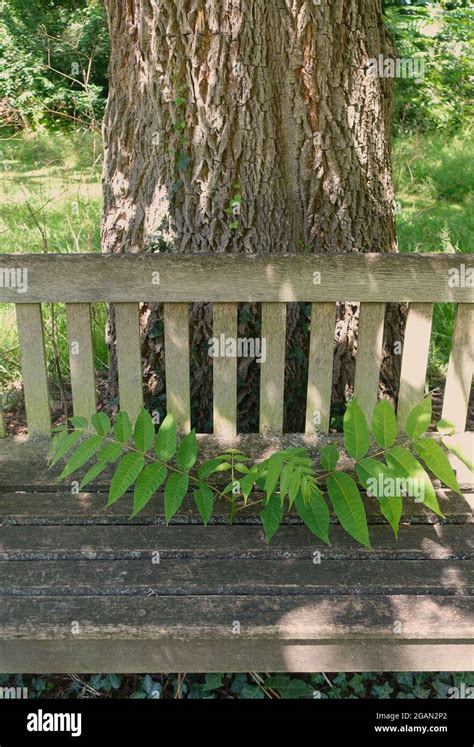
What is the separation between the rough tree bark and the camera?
282 centimetres

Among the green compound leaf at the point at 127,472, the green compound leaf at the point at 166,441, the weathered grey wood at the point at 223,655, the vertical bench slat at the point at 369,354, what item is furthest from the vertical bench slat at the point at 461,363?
the green compound leaf at the point at 127,472

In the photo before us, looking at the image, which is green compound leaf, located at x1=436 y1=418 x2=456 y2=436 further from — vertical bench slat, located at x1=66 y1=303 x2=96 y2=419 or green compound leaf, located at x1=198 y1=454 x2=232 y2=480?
vertical bench slat, located at x1=66 y1=303 x2=96 y2=419

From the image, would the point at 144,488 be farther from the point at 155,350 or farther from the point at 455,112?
the point at 455,112

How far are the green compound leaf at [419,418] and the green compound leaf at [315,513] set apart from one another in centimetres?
42

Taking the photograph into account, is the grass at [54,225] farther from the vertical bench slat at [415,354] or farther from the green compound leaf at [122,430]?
the vertical bench slat at [415,354]

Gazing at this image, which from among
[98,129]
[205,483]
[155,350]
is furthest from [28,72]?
[205,483]

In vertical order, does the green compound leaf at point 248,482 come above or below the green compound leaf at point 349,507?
above

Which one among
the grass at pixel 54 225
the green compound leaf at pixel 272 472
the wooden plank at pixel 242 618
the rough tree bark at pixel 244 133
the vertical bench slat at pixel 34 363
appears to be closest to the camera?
Answer: the wooden plank at pixel 242 618

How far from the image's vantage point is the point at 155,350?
10.9 feet

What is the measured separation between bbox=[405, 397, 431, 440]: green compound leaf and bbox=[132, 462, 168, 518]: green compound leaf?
88cm

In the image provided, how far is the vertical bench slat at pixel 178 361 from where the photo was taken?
271 cm

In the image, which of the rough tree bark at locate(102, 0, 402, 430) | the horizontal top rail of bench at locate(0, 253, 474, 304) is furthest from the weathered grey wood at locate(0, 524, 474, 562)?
the rough tree bark at locate(102, 0, 402, 430)
